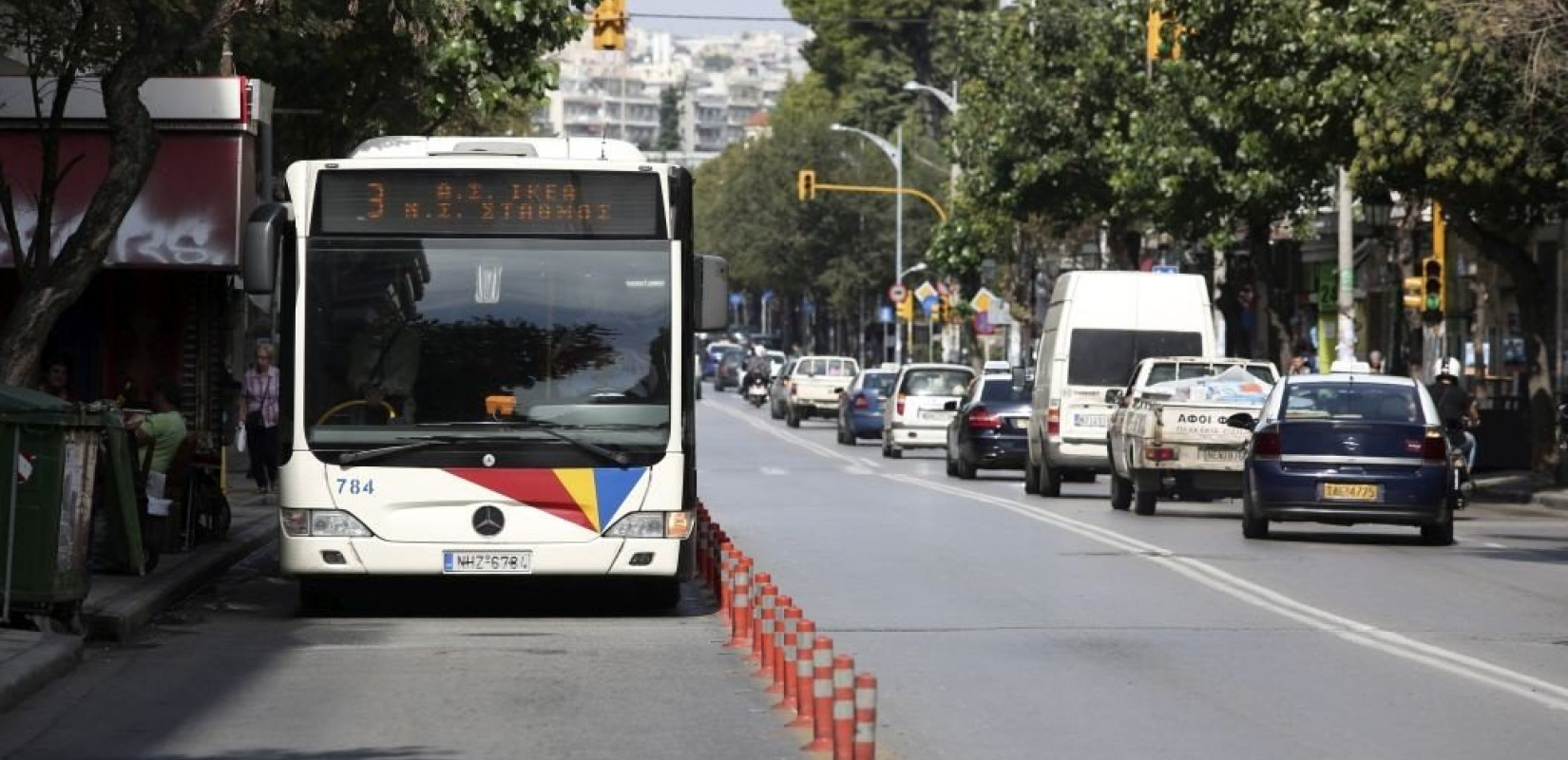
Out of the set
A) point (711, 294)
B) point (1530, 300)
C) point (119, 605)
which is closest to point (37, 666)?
point (119, 605)

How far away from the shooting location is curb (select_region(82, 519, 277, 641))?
1566 centimetres

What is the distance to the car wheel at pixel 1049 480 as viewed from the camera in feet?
110

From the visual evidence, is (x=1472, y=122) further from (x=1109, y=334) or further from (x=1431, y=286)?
(x=1431, y=286)

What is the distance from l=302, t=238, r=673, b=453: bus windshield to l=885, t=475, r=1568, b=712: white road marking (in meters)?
4.02

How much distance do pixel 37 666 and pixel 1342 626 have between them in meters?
7.35

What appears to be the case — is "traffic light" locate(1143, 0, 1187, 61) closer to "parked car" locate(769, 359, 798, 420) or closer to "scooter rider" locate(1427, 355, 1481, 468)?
"scooter rider" locate(1427, 355, 1481, 468)

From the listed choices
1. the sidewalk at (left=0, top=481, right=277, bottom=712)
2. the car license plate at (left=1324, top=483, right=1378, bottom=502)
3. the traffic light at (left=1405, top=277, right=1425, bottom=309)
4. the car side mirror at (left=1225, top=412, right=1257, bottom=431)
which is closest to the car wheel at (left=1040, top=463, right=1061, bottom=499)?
the car side mirror at (left=1225, top=412, right=1257, bottom=431)

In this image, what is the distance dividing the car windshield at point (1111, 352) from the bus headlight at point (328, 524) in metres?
18.0

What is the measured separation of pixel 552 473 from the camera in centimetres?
1667

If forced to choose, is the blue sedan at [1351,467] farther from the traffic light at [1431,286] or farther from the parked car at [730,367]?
the parked car at [730,367]

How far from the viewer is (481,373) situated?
55.0ft

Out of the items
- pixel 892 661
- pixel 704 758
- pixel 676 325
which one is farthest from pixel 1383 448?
pixel 704 758

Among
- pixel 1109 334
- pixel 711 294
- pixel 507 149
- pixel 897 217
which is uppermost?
pixel 897 217

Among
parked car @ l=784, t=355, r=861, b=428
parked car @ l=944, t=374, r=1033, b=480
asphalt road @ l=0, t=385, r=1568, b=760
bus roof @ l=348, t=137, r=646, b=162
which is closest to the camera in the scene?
asphalt road @ l=0, t=385, r=1568, b=760
